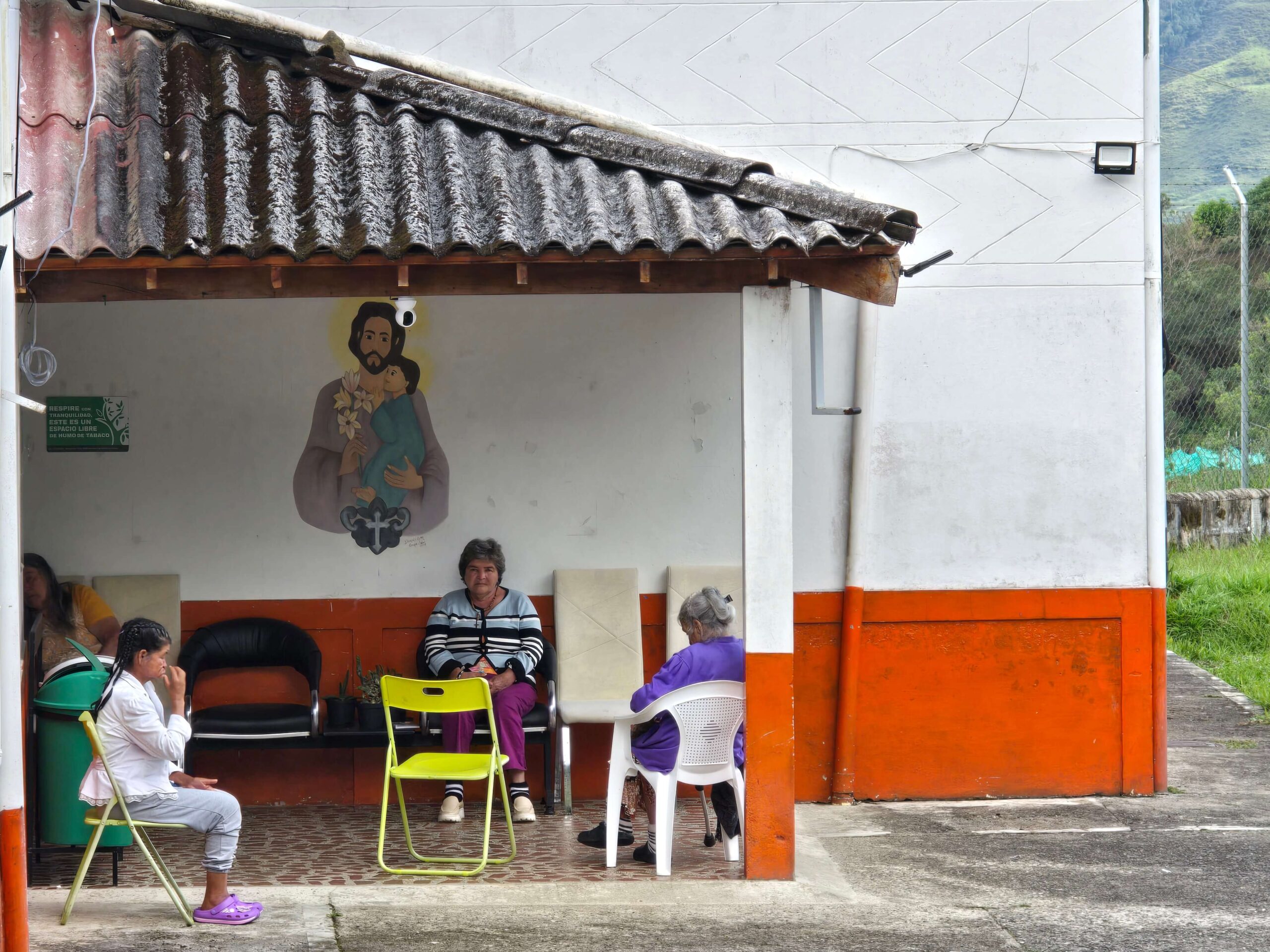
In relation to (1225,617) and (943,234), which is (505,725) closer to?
(943,234)

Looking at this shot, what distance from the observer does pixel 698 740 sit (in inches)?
233

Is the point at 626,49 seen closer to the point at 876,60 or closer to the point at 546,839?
the point at 876,60

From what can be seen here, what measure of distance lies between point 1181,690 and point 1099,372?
14.5ft

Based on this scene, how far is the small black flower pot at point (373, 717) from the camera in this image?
277 inches

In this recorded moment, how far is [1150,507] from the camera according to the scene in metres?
7.44

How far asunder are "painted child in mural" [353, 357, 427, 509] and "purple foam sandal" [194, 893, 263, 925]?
2748mm

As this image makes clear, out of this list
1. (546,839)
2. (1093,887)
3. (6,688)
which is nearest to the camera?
(6,688)

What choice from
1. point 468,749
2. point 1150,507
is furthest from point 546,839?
point 1150,507

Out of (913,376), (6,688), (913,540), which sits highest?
(913,376)

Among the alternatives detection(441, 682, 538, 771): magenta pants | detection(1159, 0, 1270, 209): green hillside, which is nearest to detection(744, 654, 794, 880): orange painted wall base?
detection(441, 682, 538, 771): magenta pants

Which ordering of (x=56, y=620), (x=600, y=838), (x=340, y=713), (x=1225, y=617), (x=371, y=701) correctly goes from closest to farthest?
(x=600, y=838), (x=56, y=620), (x=340, y=713), (x=371, y=701), (x=1225, y=617)

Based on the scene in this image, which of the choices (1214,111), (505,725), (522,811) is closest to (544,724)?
(505,725)

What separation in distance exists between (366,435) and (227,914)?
2993 millimetres

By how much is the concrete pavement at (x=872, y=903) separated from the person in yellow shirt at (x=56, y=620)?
5.04 ft
